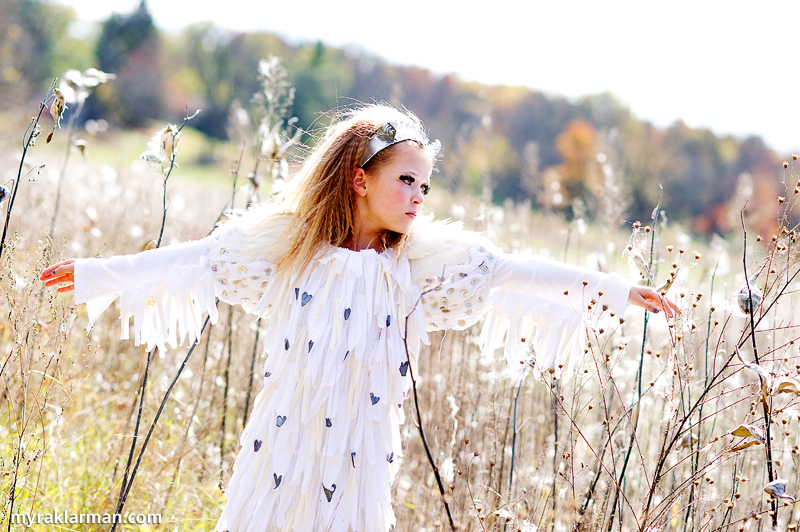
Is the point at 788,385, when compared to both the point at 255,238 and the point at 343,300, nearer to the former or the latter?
the point at 343,300

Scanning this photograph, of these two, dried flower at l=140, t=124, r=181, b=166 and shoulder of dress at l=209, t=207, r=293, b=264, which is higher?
dried flower at l=140, t=124, r=181, b=166

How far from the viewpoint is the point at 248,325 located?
3.03 m

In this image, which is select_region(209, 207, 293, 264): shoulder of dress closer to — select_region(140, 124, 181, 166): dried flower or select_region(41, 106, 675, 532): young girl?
select_region(41, 106, 675, 532): young girl

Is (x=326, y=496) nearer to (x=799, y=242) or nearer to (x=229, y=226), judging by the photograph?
(x=229, y=226)

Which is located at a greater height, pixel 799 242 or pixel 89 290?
pixel 799 242

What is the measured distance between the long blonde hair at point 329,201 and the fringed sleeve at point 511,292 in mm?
125

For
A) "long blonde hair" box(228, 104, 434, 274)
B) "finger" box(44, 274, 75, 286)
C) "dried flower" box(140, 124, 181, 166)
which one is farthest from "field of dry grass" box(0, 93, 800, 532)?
"long blonde hair" box(228, 104, 434, 274)

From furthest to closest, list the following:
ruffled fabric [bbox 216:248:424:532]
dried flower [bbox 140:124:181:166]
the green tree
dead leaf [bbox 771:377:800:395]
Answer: the green tree, dried flower [bbox 140:124:181:166], ruffled fabric [bbox 216:248:424:532], dead leaf [bbox 771:377:800:395]

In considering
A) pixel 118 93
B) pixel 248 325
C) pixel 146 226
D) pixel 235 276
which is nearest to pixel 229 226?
pixel 235 276

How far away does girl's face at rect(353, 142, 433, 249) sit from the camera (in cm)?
167

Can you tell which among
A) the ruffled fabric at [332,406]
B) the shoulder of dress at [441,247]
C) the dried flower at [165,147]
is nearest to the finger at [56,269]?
the dried flower at [165,147]

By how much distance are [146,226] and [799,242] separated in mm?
3393

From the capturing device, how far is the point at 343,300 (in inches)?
63.3

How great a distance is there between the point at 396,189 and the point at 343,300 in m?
0.33
